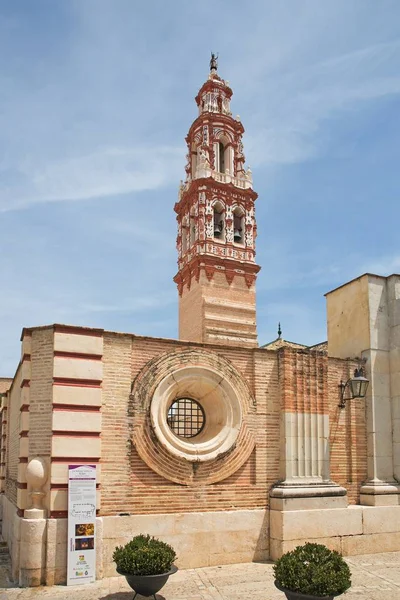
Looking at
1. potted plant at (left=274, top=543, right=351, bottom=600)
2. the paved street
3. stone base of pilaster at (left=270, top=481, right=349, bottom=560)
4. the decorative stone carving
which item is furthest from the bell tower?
potted plant at (left=274, top=543, right=351, bottom=600)

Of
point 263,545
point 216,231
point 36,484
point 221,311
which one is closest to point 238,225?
point 216,231

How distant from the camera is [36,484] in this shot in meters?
10.3

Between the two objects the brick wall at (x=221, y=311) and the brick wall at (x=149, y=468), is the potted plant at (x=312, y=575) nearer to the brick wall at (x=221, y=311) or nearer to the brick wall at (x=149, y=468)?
the brick wall at (x=149, y=468)

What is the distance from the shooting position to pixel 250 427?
12.3 m

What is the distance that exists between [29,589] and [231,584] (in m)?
3.60

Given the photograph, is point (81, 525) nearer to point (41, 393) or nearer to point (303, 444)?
point (41, 393)

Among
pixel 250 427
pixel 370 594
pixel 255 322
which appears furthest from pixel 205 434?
pixel 255 322

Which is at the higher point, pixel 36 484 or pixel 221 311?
pixel 221 311

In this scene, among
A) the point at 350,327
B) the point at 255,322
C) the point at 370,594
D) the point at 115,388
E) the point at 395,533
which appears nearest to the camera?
the point at 370,594

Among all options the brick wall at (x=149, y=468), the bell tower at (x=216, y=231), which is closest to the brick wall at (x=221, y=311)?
the bell tower at (x=216, y=231)

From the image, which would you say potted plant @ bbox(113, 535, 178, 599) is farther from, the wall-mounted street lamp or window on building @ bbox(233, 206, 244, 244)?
window on building @ bbox(233, 206, 244, 244)

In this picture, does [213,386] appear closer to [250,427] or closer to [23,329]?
[250,427]

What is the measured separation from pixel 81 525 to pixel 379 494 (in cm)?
706

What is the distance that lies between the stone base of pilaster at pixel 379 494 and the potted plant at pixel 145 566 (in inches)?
234
